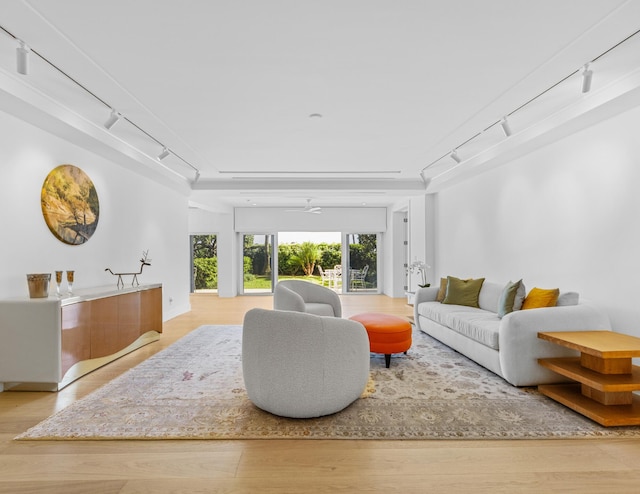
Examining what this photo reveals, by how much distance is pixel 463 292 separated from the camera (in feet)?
18.2

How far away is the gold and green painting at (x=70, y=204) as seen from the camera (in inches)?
163

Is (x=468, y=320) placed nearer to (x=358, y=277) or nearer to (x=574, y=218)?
(x=574, y=218)

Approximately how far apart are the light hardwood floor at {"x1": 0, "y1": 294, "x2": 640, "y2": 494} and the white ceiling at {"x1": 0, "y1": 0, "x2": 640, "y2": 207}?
2.64 meters

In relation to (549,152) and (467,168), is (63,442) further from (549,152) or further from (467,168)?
(467,168)

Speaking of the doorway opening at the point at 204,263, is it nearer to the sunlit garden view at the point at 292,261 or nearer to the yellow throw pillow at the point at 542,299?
the sunlit garden view at the point at 292,261

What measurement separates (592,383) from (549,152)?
112 inches

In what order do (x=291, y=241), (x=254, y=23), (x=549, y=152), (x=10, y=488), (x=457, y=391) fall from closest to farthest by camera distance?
(x=10, y=488) < (x=254, y=23) < (x=457, y=391) < (x=549, y=152) < (x=291, y=241)

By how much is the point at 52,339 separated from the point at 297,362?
2.31 meters

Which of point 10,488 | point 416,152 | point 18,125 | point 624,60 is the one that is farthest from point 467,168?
point 10,488

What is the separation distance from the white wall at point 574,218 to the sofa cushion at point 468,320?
813 millimetres

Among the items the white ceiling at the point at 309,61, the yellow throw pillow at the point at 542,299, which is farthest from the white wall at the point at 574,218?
the white ceiling at the point at 309,61

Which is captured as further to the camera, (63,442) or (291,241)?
(291,241)

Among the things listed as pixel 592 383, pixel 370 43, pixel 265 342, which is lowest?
pixel 592 383

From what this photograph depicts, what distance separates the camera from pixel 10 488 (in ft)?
6.74
